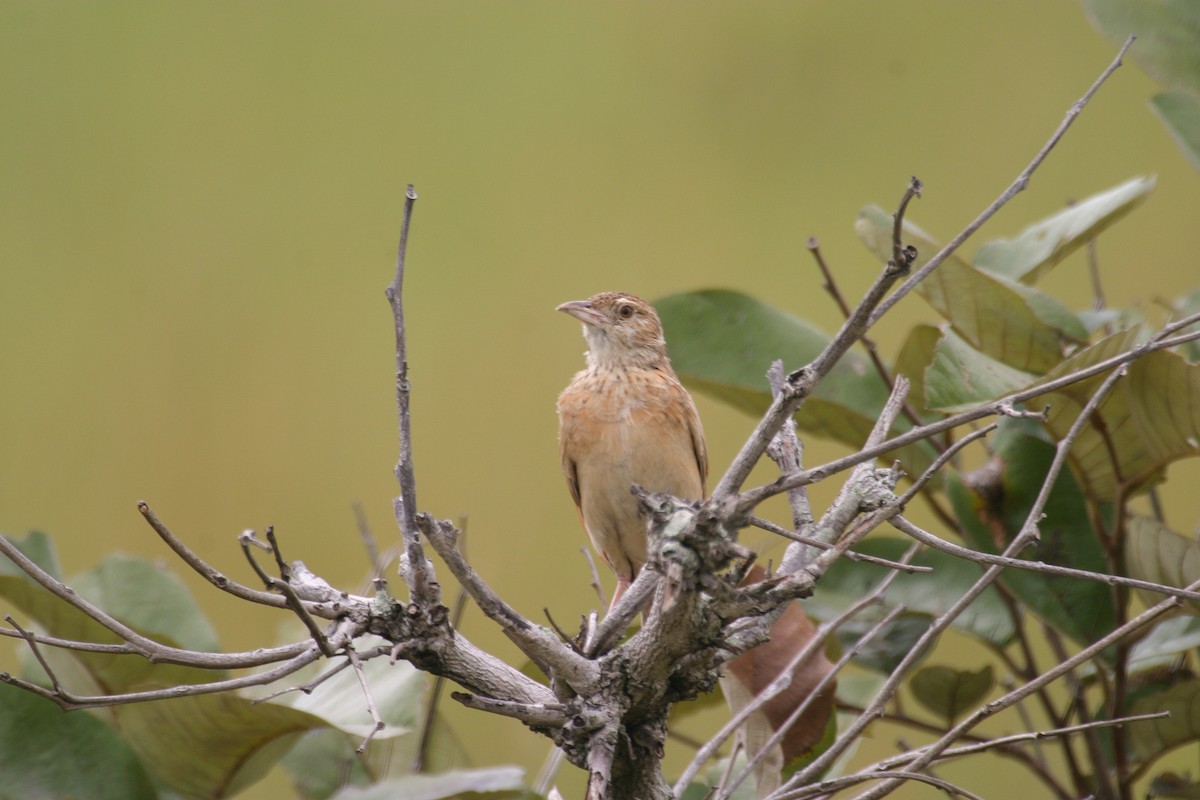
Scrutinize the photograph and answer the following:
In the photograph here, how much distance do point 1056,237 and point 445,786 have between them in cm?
133

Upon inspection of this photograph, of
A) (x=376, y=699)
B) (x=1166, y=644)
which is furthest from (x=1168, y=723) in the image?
(x=376, y=699)

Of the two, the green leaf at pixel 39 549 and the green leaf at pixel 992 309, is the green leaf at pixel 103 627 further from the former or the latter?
the green leaf at pixel 992 309

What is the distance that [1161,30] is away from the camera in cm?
214

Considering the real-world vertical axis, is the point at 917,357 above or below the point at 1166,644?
above

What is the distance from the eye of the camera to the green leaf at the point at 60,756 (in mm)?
1564

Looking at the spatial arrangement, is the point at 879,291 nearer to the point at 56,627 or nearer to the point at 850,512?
the point at 850,512

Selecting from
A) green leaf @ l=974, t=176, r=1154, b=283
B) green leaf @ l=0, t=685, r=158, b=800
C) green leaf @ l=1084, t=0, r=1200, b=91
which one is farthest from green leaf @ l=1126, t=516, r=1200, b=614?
green leaf @ l=0, t=685, r=158, b=800

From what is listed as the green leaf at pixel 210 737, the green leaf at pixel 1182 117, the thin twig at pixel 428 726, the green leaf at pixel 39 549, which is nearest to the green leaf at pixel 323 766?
the thin twig at pixel 428 726

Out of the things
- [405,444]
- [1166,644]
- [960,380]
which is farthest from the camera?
[1166,644]

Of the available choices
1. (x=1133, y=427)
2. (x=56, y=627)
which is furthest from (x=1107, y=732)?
(x=56, y=627)

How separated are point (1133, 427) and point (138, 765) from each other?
4.75 feet

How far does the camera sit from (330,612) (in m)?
1.08

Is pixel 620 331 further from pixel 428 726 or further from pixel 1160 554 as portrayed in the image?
pixel 1160 554

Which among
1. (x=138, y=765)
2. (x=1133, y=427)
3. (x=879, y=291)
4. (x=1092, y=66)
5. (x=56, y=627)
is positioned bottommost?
(x=138, y=765)
